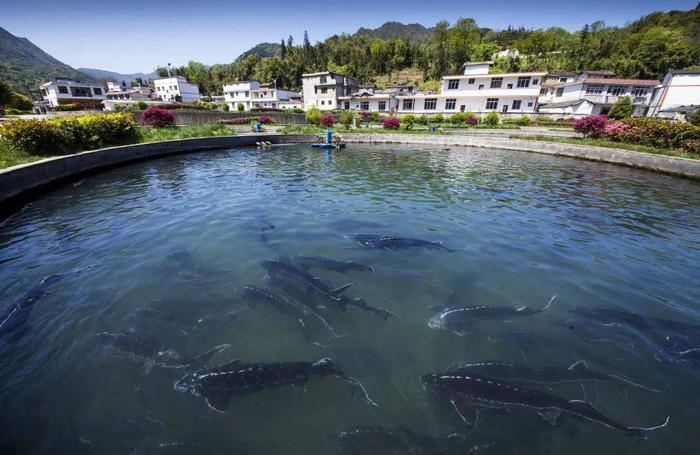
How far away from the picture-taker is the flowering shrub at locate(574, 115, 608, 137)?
30109 mm

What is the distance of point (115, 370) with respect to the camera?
16.6ft

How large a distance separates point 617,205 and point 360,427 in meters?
17.1

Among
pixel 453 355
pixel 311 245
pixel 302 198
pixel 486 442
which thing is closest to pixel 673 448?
pixel 486 442

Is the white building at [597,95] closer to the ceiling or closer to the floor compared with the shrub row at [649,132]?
closer to the ceiling

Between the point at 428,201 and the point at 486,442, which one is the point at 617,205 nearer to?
the point at 428,201

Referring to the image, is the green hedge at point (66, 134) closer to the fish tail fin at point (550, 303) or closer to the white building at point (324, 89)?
the fish tail fin at point (550, 303)

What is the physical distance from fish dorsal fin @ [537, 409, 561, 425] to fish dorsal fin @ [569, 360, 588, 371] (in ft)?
3.63

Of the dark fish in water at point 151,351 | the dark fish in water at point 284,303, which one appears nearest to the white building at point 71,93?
the dark fish in water at point 151,351

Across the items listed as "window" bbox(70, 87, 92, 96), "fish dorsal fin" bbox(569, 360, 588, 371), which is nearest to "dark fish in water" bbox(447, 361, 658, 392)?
"fish dorsal fin" bbox(569, 360, 588, 371)

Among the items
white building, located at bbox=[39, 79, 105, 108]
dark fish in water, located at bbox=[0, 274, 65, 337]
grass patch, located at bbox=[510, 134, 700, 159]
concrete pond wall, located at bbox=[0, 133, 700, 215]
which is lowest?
dark fish in water, located at bbox=[0, 274, 65, 337]

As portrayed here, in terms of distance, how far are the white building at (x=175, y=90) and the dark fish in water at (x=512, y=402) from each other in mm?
115410

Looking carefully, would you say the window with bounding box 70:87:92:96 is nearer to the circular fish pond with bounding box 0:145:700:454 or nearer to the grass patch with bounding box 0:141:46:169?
the grass patch with bounding box 0:141:46:169

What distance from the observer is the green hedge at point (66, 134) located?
54.4 ft

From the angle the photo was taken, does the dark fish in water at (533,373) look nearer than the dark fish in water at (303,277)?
Yes
